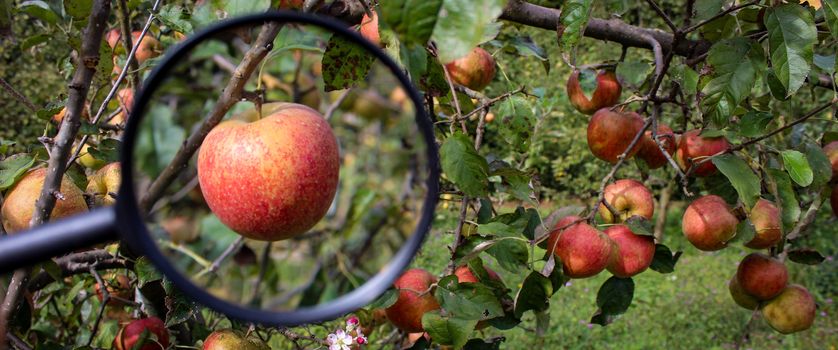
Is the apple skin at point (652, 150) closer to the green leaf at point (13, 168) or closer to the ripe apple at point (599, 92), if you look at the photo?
the ripe apple at point (599, 92)

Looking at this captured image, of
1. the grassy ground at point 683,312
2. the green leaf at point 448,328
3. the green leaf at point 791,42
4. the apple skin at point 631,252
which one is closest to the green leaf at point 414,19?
the green leaf at point 448,328

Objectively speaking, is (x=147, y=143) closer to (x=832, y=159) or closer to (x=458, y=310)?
(x=458, y=310)

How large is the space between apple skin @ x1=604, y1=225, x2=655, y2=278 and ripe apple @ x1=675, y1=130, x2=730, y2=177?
0.61 ft

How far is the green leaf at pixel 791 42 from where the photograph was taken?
2.73ft

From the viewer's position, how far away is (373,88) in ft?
2.08

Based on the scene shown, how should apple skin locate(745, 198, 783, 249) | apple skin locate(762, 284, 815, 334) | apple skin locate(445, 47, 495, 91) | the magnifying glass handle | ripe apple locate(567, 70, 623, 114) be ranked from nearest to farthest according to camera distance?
the magnifying glass handle
apple skin locate(745, 198, 783, 249)
apple skin locate(445, 47, 495, 91)
ripe apple locate(567, 70, 623, 114)
apple skin locate(762, 284, 815, 334)

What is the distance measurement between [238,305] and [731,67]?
79 cm

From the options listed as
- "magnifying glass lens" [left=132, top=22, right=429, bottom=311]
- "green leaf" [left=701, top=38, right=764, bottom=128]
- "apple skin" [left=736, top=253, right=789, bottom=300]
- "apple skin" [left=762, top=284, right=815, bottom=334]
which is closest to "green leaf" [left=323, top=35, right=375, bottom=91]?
"magnifying glass lens" [left=132, top=22, right=429, bottom=311]

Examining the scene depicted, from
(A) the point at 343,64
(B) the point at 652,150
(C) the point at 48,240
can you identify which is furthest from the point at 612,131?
(C) the point at 48,240

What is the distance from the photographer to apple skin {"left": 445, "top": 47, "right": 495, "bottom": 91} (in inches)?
49.0

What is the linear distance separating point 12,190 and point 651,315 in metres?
3.47

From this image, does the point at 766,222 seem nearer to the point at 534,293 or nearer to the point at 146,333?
the point at 534,293

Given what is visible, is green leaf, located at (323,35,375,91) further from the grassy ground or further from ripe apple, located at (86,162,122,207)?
the grassy ground

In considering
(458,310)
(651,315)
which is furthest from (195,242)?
(651,315)
